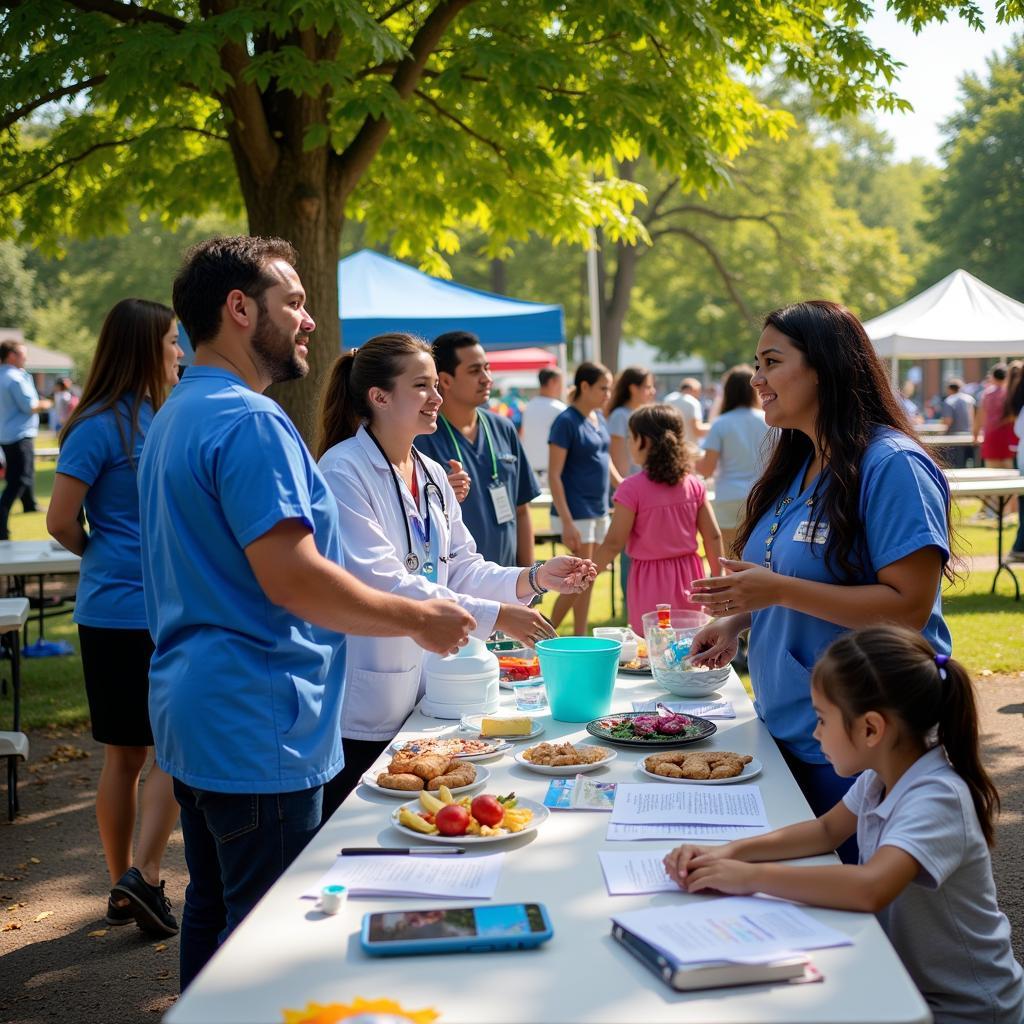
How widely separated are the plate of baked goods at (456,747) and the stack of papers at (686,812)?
38cm

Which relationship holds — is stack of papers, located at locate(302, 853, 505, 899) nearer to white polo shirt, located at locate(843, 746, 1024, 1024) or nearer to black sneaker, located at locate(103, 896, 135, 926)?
white polo shirt, located at locate(843, 746, 1024, 1024)

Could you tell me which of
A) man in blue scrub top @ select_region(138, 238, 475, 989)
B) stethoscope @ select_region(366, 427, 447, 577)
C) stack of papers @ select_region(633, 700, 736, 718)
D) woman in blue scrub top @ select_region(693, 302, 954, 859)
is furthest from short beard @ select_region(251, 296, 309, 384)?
stack of papers @ select_region(633, 700, 736, 718)

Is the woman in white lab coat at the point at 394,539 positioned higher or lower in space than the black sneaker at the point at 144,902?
higher

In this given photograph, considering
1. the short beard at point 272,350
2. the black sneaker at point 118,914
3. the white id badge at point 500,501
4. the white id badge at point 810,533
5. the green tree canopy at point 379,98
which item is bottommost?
the black sneaker at point 118,914

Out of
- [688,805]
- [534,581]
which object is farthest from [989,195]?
[688,805]

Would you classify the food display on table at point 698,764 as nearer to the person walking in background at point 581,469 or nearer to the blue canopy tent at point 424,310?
the person walking in background at point 581,469

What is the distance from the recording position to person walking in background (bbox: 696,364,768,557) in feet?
24.7

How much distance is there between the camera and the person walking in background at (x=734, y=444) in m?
7.52

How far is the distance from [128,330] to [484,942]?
272 centimetres

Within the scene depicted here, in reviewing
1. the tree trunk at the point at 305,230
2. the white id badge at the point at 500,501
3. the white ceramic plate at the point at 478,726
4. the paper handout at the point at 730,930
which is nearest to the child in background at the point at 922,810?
the paper handout at the point at 730,930

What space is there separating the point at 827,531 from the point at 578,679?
0.79 metres

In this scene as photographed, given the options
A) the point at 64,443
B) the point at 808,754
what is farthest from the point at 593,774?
the point at 64,443

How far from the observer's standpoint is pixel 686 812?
7.39ft

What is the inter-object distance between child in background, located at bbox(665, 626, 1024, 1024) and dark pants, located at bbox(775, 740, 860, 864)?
0.44 meters
